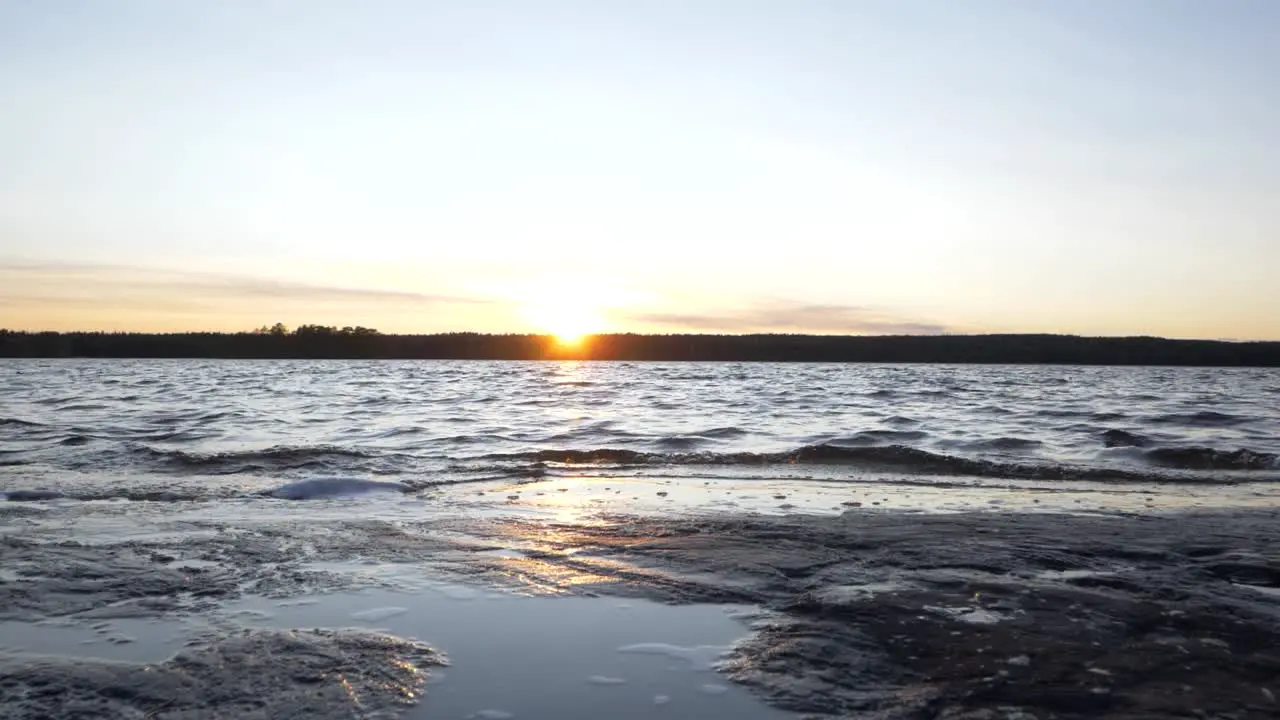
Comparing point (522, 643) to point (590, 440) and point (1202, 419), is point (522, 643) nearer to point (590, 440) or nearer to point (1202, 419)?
point (590, 440)

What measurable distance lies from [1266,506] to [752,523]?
5552mm

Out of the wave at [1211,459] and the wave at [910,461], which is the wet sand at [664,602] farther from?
the wave at [1211,459]

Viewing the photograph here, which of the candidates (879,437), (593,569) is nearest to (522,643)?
(593,569)

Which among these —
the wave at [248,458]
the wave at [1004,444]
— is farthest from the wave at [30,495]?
the wave at [1004,444]

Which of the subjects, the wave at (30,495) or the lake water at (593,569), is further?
the wave at (30,495)

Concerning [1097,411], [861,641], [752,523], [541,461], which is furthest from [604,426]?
[861,641]

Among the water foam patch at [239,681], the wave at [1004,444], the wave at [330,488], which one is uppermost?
the water foam patch at [239,681]

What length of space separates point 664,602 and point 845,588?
1.16m

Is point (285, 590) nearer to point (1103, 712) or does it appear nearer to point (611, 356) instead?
point (1103, 712)

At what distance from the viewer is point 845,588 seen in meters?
5.85

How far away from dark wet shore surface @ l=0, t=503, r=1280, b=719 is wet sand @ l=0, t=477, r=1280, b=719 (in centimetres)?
2

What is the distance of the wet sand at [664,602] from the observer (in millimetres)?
3924

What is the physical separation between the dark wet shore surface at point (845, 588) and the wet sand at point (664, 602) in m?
0.02

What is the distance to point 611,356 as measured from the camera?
115250 millimetres
